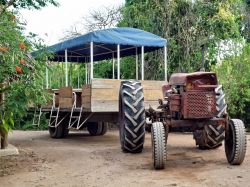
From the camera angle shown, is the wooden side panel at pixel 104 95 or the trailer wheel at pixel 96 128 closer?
the wooden side panel at pixel 104 95

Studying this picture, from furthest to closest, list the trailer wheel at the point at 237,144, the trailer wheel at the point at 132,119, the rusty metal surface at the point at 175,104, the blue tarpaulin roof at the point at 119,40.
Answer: the blue tarpaulin roof at the point at 119,40 → the trailer wheel at the point at 132,119 → the rusty metal surface at the point at 175,104 → the trailer wheel at the point at 237,144

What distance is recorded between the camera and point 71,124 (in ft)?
37.4

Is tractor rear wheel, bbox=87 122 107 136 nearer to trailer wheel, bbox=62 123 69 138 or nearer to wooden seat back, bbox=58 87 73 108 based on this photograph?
trailer wheel, bbox=62 123 69 138

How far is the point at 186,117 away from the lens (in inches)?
273

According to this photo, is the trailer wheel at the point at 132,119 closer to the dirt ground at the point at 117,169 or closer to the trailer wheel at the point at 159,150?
the dirt ground at the point at 117,169

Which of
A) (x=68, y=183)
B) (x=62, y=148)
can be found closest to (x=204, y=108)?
(x=68, y=183)

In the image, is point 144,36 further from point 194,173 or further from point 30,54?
point 194,173

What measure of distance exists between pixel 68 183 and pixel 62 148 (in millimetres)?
3919

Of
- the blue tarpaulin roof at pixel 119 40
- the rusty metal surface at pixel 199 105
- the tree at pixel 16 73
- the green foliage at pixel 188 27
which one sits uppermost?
the green foliage at pixel 188 27

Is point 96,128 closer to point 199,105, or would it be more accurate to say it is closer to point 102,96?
point 102,96

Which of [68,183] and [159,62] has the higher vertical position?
[159,62]

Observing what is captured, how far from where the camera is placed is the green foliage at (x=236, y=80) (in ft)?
49.6

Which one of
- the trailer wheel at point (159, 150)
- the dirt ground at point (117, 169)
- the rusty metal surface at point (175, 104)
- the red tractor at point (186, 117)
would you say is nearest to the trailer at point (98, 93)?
the dirt ground at point (117, 169)

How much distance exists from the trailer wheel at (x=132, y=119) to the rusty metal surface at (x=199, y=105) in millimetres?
1216
